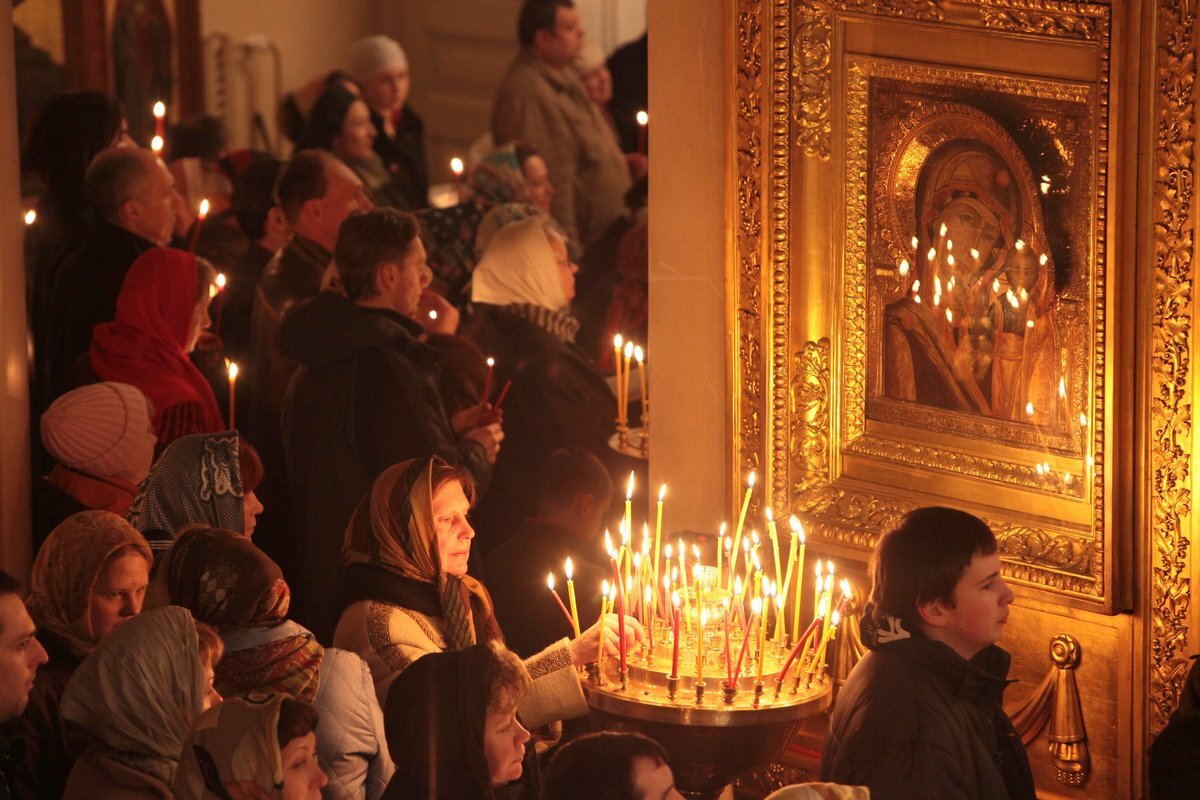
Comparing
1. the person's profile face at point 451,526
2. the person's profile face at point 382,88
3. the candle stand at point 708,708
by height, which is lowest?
the candle stand at point 708,708

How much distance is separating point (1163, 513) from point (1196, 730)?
683mm

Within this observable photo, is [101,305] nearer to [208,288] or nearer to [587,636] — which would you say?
[208,288]

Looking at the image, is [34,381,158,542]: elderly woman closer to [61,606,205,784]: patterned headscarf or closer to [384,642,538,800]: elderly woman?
[61,606,205,784]: patterned headscarf

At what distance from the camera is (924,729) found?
429 cm

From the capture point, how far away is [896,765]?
168 inches

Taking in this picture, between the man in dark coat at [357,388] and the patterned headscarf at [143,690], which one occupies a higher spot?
A: the man in dark coat at [357,388]

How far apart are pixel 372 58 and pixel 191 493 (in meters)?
5.54

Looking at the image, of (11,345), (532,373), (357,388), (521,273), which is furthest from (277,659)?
(521,273)

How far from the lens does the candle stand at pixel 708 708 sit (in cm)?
477

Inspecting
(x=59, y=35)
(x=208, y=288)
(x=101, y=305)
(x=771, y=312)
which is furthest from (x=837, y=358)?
(x=59, y=35)

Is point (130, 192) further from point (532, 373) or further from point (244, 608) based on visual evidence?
point (244, 608)

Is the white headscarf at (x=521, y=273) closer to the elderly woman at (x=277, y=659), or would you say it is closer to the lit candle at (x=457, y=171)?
the lit candle at (x=457, y=171)

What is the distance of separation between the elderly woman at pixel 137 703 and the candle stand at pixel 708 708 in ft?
3.29

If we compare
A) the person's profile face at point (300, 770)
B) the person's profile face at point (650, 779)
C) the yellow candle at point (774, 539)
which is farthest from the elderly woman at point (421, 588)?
the person's profile face at point (650, 779)
